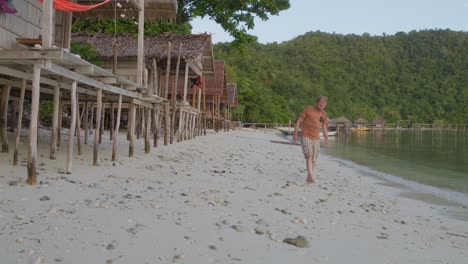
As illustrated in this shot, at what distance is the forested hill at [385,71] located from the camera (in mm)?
89500

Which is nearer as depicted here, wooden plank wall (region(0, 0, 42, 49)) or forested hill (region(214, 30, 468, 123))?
wooden plank wall (region(0, 0, 42, 49))

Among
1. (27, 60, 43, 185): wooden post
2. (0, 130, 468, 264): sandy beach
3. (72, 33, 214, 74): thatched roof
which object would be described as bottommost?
(0, 130, 468, 264): sandy beach

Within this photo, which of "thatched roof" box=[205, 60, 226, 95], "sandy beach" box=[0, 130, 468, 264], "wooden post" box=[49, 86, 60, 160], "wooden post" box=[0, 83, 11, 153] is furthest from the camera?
"thatched roof" box=[205, 60, 226, 95]

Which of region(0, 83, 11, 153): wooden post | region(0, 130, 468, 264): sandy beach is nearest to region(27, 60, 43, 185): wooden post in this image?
region(0, 130, 468, 264): sandy beach

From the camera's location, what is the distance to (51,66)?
5.00 metres

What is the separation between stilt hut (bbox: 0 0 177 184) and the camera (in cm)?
494

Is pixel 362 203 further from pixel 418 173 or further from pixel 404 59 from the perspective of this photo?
pixel 404 59

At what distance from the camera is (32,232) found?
Result: 10.8ft

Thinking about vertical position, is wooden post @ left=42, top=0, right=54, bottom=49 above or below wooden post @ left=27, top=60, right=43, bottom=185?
above

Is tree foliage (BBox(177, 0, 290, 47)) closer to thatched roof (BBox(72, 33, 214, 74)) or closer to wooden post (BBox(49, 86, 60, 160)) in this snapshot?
thatched roof (BBox(72, 33, 214, 74))

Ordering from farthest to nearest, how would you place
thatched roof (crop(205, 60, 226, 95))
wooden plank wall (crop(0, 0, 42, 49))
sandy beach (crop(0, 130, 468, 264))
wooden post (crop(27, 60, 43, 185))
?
thatched roof (crop(205, 60, 226, 95))
wooden plank wall (crop(0, 0, 42, 49))
wooden post (crop(27, 60, 43, 185))
sandy beach (crop(0, 130, 468, 264))

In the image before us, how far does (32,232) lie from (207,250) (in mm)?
1319

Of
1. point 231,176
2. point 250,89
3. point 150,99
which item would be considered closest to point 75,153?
point 150,99

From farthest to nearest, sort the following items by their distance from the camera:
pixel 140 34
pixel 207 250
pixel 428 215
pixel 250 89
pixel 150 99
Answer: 1. pixel 250 89
2. pixel 150 99
3. pixel 140 34
4. pixel 428 215
5. pixel 207 250
